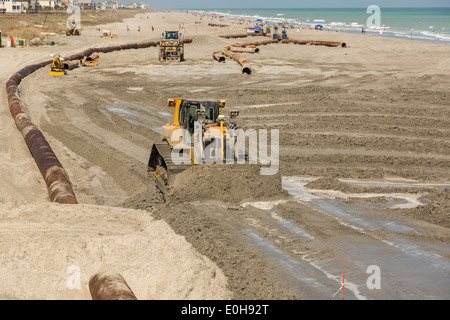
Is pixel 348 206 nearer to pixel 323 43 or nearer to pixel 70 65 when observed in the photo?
pixel 70 65

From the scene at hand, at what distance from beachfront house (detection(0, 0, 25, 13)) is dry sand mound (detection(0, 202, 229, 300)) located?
132270 millimetres

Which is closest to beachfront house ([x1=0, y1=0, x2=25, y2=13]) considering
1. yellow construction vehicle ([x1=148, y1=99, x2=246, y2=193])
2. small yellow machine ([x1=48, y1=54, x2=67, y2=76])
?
small yellow machine ([x1=48, y1=54, x2=67, y2=76])

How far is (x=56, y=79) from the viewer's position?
33.2 metres

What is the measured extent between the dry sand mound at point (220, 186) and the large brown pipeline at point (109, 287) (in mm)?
4993

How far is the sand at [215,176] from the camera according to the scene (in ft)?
29.3

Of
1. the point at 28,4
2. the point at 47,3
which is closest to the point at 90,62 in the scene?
the point at 28,4

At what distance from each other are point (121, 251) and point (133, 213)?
273cm

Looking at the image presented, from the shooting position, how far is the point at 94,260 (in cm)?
908

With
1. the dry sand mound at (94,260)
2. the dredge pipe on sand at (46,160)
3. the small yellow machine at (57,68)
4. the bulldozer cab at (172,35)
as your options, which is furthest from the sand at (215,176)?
the bulldozer cab at (172,35)

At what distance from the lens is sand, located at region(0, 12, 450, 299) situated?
8.92m

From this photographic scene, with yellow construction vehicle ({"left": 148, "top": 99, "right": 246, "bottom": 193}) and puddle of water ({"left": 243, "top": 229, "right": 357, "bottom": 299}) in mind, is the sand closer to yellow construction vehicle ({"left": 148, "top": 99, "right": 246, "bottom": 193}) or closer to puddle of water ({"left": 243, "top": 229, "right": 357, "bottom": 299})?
puddle of water ({"left": 243, "top": 229, "right": 357, "bottom": 299})
